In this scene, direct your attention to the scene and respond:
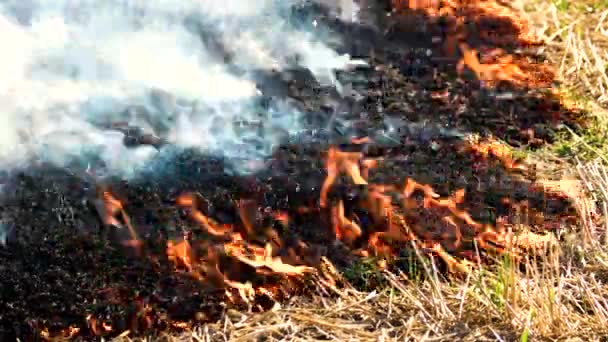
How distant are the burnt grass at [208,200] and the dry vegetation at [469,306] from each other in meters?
0.08

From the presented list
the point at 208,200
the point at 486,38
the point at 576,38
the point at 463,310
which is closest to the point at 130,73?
the point at 208,200

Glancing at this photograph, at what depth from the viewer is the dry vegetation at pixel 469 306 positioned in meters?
2.19

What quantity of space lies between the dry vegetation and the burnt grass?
3.0 inches

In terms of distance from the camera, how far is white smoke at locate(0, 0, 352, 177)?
265 cm

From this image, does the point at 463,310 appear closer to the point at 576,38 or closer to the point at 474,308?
the point at 474,308

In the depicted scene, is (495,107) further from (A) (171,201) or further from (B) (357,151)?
(A) (171,201)

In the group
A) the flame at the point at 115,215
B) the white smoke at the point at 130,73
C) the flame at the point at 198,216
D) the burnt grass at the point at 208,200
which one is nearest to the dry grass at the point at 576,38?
the burnt grass at the point at 208,200

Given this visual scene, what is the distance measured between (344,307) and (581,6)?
8.51ft

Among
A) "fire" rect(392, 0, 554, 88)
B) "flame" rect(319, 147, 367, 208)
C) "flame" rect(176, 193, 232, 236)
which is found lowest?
"flame" rect(176, 193, 232, 236)

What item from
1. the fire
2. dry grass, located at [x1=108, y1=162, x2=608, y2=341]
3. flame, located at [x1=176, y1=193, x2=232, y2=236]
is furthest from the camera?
the fire

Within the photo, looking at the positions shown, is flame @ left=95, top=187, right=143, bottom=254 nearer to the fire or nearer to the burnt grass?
the burnt grass

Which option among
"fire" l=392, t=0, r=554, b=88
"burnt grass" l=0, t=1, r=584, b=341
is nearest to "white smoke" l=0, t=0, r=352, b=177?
"burnt grass" l=0, t=1, r=584, b=341

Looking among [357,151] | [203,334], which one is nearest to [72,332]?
[203,334]

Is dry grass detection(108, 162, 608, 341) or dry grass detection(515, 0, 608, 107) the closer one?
dry grass detection(108, 162, 608, 341)
